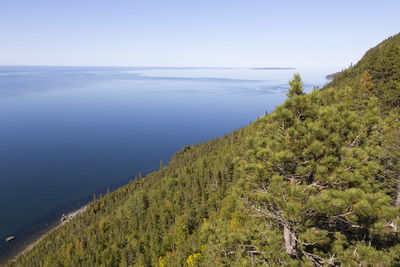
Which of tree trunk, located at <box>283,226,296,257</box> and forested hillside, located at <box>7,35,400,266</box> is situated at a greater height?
forested hillside, located at <box>7,35,400,266</box>

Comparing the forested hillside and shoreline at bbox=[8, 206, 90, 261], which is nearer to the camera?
the forested hillside

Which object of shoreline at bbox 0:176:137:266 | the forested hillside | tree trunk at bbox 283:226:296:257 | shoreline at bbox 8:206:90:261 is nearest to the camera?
the forested hillside

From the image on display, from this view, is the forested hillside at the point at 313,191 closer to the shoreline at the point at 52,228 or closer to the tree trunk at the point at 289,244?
the tree trunk at the point at 289,244

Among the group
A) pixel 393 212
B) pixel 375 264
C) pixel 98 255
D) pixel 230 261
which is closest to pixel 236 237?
pixel 230 261

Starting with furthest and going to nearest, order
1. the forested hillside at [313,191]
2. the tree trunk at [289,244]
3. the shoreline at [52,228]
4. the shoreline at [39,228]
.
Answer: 1. the shoreline at [39,228]
2. the shoreline at [52,228]
3. the tree trunk at [289,244]
4. the forested hillside at [313,191]

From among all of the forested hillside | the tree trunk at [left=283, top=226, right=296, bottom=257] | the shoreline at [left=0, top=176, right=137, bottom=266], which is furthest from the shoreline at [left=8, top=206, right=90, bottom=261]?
the tree trunk at [left=283, top=226, right=296, bottom=257]

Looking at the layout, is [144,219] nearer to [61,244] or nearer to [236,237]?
[61,244]

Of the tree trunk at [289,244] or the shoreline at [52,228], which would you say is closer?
the tree trunk at [289,244]

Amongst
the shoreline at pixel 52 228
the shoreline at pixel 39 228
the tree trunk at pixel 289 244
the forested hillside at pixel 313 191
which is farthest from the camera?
the shoreline at pixel 39 228

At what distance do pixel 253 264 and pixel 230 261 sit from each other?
3.93 ft

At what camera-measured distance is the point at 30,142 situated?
153125 millimetres

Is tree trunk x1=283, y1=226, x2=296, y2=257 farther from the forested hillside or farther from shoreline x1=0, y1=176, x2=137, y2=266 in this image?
shoreline x1=0, y1=176, x2=137, y2=266

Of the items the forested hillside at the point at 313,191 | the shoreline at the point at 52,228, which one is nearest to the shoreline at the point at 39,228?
the shoreline at the point at 52,228

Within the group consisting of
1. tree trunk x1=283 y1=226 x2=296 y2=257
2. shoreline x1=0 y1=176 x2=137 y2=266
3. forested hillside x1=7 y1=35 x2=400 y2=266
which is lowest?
shoreline x1=0 y1=176 x2=137 y2=266
